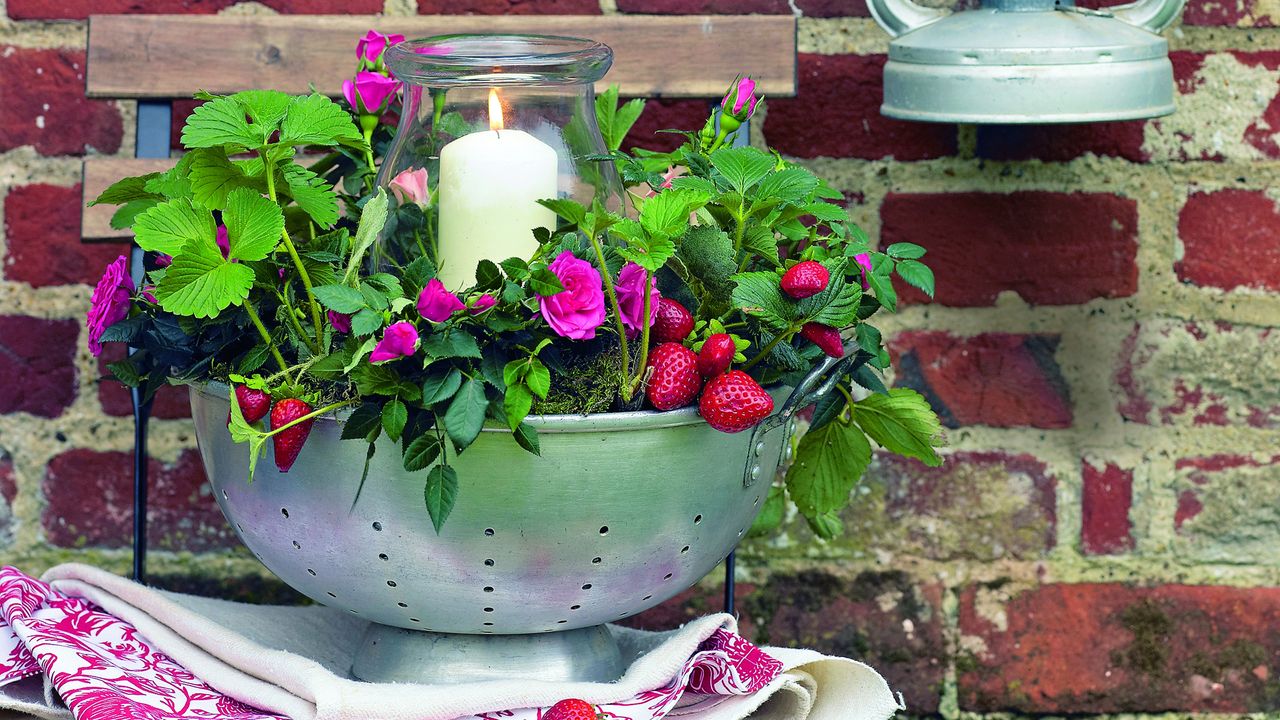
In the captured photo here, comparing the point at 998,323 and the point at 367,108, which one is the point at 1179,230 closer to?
the point at 998,323

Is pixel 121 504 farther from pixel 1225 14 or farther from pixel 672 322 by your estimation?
pixel 1225 14

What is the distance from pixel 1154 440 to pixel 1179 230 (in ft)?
0.51

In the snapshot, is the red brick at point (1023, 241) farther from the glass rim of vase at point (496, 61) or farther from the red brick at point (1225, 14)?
the glass rim of vase at point (496, 61)

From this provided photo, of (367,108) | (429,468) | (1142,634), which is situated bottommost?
(1142,634)

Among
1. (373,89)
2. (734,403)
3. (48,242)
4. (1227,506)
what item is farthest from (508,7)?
(1227,506)

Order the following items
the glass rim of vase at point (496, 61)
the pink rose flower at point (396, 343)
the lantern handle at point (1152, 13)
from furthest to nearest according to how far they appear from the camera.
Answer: the lantern handle at point (1152, 13)
the glass rim of vase at point (496, 61)
the pink rose flower at point (396, 343)

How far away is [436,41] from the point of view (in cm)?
70

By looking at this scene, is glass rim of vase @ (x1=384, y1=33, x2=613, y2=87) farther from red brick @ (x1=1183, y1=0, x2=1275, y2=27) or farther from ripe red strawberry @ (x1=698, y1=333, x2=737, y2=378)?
red brick @ (x1=1183, y1=0, x2=1275, y2=27)

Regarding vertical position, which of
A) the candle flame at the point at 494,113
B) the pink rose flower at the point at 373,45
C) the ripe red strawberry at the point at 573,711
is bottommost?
the ripe red strawberry at the point at 573,711

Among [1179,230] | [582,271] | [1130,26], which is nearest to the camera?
[582,271]

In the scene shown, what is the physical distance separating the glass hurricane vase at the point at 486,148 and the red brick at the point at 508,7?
24 cm

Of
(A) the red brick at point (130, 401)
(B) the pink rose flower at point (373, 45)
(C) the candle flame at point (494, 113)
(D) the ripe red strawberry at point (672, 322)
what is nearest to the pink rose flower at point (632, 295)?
(D) the ripe red strawberry at point (672, 322)

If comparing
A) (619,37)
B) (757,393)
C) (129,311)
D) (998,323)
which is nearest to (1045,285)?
(998,323)

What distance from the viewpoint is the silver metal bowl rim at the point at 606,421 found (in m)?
0.58
